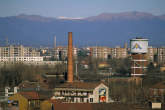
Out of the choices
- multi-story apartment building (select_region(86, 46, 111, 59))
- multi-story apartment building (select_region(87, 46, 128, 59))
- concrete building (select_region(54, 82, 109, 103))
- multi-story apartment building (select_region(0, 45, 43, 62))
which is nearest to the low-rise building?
concrete building (select_region(54, 82, 109, 103))

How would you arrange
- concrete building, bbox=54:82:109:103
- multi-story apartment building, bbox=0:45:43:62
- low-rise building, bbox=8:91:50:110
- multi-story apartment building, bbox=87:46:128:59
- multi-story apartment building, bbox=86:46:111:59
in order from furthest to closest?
1. multi-story apartment building, bbox=86:46:111:59
2. multi-story apartment building, bbox=87:46:128:59
3. multi-story apartment building, bbox=0:45:43:62
4. concrete building, bbox=54:82:109:103
5. low-rise building, bbox=8:91:50:110

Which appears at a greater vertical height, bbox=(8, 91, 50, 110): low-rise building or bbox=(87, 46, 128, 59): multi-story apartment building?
bbox=(87, 46, 128, 59): multi-story apartment building

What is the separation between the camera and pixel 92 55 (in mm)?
58438

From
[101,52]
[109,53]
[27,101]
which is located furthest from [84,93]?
[101,52]

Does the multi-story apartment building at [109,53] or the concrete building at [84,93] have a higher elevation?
the multi-story apartment building at [109,53]

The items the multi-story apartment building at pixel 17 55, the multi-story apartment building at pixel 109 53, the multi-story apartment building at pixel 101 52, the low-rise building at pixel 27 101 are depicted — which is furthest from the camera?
the multi-story apartment building at pixel 101 52

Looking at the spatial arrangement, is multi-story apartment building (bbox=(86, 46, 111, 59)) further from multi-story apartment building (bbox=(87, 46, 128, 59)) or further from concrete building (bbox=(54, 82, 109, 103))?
concrete building (bbox=(54, 82, 109, 103))

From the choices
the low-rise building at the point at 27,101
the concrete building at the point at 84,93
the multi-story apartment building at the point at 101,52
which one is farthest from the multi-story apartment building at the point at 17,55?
the low-rise building at the point at 27,101

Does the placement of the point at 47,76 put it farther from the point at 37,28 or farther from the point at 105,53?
the point at 37,28

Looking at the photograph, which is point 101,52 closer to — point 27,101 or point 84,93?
point 84,93

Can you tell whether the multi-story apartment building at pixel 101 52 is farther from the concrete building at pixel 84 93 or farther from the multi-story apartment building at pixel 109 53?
the concrete building at pixel 84 93

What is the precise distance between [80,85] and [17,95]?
4.20m

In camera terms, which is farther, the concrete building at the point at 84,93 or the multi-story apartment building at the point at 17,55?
the multi-story apartment building at the point at 17,55

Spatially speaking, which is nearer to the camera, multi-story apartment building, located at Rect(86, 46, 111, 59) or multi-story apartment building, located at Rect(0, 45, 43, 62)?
multi-story apartment building, located at Rect(0, 45, 43, 62)
